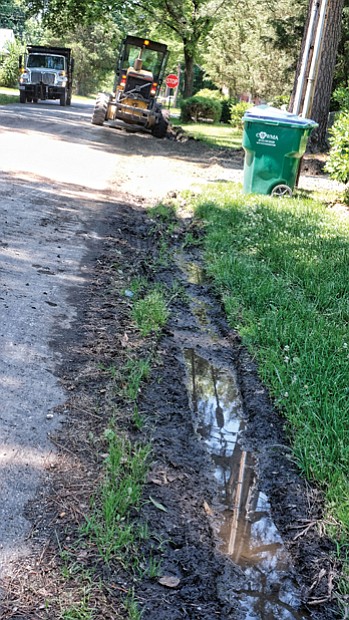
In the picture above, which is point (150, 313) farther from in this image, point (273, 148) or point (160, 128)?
point (160, 128)

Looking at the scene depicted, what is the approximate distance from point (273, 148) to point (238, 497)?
842 cm

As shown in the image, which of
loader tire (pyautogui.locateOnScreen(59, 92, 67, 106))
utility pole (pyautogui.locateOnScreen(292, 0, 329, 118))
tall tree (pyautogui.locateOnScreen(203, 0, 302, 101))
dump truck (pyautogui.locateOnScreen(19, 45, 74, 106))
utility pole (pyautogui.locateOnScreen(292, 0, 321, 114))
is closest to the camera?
utility pole (pyautogui.locateOnScreen(292, 0, 329, 118))

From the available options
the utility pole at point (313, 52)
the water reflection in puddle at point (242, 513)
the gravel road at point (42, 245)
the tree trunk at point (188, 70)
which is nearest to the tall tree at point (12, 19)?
the tree trunk at point (188, 70)

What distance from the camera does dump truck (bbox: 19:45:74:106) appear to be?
33.2 meters

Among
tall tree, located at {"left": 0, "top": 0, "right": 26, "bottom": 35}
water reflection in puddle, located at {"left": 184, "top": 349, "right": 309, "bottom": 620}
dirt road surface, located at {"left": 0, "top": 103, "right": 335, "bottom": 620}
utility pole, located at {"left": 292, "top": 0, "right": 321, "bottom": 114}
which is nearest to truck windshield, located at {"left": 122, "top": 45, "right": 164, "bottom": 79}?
utility pole, located at {"left": 292, "top": 0, "right": 321, "bottom": 114}

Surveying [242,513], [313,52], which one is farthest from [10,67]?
[242,513]

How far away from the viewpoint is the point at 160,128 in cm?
2267

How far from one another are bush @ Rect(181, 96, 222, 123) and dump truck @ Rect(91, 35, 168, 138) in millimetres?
12079

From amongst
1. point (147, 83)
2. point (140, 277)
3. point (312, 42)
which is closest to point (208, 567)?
point (140, 277)

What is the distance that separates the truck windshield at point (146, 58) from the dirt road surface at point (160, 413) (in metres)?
14.0

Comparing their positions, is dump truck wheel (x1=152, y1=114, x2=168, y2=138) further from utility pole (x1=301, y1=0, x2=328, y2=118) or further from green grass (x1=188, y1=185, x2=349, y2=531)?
green grass (x1=188, y1=185, x2=349, y2=531)

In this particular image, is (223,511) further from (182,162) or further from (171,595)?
(182,162)

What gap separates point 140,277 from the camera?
21.2 feet

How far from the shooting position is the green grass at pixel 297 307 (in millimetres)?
3660
